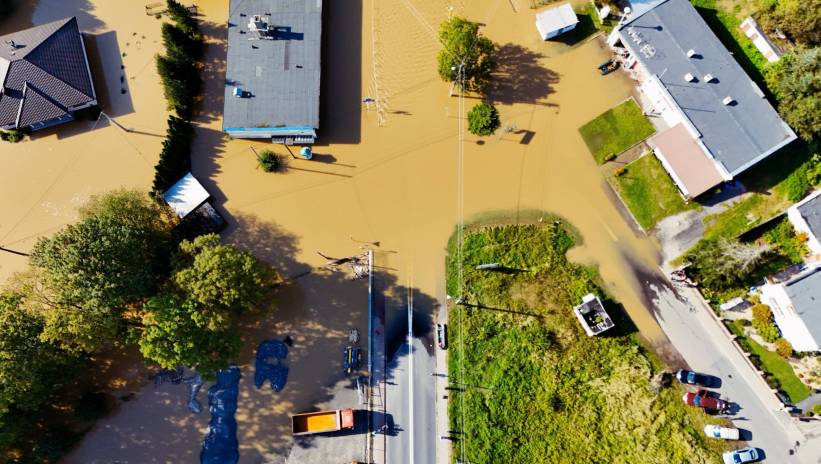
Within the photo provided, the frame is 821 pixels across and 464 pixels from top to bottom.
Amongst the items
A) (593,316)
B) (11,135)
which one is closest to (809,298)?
(593,316)

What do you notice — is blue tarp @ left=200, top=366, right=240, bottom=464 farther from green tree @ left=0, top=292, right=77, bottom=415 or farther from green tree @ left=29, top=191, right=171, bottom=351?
green tree @ left=0, top=292, right=77, bottom=415

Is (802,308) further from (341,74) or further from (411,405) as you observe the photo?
(341,74)

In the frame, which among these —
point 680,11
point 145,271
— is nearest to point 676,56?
point 680,11

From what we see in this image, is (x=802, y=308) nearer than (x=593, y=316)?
Yes

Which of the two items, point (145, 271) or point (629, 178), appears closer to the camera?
point (145, 271)

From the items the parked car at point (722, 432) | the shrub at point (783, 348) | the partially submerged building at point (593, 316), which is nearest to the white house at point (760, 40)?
the shrub at point (783, 348)

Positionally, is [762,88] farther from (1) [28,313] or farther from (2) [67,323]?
(1) [28,313]
